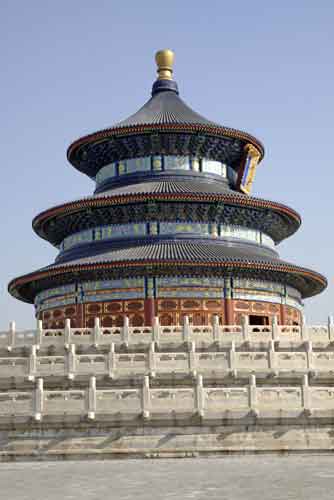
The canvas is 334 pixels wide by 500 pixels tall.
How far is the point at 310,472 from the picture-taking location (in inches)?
690

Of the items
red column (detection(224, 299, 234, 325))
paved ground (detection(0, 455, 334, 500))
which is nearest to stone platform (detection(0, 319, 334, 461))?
paved ground (detection(0, 455, 334, 500))

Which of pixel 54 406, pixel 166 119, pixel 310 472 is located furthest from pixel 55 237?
pixel 310 472

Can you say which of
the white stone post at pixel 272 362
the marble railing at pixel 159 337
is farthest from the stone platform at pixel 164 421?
the marble railing at pixel 159 337

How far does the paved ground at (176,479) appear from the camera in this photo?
14.5 meters

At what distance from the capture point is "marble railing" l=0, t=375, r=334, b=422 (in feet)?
75.0

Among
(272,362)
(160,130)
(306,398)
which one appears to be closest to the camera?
(306,398)

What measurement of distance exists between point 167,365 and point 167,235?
67.6 ft

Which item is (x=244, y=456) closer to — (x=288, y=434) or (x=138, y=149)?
(x=288, y=434)

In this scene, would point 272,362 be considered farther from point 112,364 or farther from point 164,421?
point 164,421

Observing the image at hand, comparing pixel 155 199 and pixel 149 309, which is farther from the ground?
pixel 155 199

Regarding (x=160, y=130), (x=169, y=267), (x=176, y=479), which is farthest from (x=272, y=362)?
(x=160, y=130)

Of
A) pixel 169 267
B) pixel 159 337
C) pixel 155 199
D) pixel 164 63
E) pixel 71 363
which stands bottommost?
pixel 71 363

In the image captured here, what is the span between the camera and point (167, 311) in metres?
44.1

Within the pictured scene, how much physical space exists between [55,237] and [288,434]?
30.6 metres
